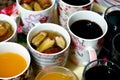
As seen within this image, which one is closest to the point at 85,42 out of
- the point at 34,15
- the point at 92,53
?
the point at 92,53

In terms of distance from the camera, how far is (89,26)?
757mm

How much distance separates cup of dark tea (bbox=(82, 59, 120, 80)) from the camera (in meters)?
0.66

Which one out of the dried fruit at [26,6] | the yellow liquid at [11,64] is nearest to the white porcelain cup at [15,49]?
the yellow liquid at [11,64]

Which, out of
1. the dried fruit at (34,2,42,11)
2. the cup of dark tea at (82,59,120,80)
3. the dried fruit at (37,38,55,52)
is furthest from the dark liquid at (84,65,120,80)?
the dried fruit at (34,2,42,11)

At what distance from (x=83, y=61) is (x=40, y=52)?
13cm

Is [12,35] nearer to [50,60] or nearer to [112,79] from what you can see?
[50,60]

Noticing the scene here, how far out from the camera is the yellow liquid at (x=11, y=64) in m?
0.65

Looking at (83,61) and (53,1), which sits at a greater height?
(53,1)

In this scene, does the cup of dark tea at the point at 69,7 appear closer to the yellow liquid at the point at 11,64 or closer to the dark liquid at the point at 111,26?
the dark liquid at the point at 111,26

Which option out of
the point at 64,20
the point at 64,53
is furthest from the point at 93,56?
the point at 64,20

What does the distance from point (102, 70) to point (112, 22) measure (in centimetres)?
15

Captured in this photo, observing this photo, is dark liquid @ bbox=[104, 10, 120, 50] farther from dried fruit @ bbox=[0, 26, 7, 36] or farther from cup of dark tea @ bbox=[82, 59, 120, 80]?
dried fruit @ bbox=[0, 26, 7, 36]

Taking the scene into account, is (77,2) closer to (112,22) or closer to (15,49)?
(112,22)

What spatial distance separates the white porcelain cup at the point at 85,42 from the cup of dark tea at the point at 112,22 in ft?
0.07
